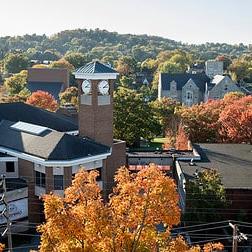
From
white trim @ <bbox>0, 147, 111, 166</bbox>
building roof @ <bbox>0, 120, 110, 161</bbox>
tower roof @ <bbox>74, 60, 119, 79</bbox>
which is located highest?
tower roof @ <bbox>74, 60, 119, 79</bbox>

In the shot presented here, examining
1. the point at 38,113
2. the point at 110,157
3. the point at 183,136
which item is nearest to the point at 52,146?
the point at 110,157

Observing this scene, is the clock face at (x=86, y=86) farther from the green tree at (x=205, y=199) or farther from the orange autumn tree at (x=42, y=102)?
the orange autumn tree at (x=42, y=102)

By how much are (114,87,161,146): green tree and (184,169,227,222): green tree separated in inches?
979

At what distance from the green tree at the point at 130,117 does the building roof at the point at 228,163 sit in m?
12.0

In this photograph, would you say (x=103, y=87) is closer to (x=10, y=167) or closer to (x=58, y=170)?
(x=58, y=170)

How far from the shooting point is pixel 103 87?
33.2 meters

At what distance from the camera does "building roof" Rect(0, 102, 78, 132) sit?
123 feet

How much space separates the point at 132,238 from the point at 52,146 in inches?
691

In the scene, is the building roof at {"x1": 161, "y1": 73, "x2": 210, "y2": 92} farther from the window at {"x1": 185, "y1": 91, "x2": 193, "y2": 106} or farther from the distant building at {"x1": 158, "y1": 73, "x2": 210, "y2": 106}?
the window at {"x1": 185, "y1": 91, "x2": 193, "y2": 106}

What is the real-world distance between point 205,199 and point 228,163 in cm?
887

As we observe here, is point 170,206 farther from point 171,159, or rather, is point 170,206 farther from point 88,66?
point 171,159

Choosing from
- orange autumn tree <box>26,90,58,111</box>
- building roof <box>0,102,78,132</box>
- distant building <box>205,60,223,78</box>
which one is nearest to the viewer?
building roof <box>0,102,78,132</box>

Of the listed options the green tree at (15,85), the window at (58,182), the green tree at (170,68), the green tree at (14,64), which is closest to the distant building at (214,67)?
the green tree at (170,68)

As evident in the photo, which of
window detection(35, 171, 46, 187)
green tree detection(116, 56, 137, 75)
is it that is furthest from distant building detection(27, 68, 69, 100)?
window detection(35, 171, 46, 187)
